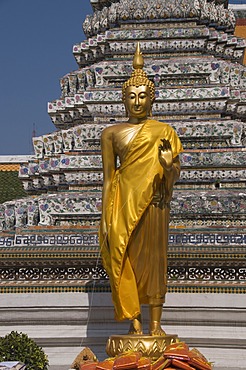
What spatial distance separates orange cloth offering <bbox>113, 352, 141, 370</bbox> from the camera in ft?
26.5

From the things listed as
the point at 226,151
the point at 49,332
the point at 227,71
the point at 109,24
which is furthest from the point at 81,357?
the point at 109,24

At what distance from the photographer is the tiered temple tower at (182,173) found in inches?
416

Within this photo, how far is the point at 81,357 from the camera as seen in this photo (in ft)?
30.5

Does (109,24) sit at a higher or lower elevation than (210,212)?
higher

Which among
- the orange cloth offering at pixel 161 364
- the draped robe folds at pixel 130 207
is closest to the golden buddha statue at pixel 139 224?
the draped robe folds at pixel 130 207

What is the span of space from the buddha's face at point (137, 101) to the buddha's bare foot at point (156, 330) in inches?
79.6

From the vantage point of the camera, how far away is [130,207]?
8844 millimetres

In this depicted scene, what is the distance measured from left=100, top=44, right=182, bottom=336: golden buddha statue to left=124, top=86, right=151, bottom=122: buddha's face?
0.53ft

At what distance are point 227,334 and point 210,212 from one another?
172 centimetres

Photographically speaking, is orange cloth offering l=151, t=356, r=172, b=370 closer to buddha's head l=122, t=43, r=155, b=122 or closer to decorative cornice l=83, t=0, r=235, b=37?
buddha's head l=122, t=43, r=155, b=122

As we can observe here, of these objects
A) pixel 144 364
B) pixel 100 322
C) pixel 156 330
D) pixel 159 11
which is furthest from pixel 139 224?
pixel 159 11

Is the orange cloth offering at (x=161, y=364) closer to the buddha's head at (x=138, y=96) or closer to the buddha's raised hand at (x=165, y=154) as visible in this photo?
the buddha's raised hand at (x=165, y=154)

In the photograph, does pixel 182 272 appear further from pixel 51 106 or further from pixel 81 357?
pixel 51 106

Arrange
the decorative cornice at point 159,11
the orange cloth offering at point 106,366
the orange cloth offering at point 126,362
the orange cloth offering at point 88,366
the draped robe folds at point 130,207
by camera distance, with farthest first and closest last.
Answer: the decorative cornice at point 159,11, the draped robe folds at point 130,207, the orange cloth offering at point 88,366, the orange cloth offering at point 106,366, the orange cloth offering at point 126,362
